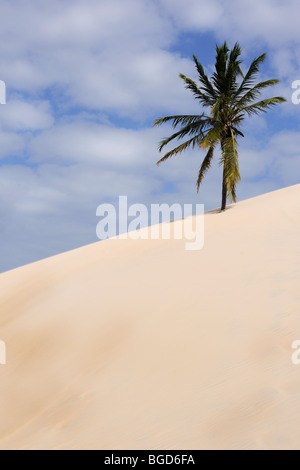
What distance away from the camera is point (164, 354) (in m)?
4.25

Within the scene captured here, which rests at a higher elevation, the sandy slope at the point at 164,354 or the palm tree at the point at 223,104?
the palm tree at the point at 223,104

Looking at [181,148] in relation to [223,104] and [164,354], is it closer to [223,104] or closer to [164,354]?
[223,104]

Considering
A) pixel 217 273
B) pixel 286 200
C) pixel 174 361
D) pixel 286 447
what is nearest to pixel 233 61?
pixel 286 200

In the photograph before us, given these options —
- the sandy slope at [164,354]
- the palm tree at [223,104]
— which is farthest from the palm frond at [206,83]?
the sandy slope at [164,354]

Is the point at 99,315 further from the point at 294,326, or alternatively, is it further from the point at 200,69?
the point at 200,69

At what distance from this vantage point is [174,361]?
4.07 m

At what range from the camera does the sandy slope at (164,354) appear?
3.14m

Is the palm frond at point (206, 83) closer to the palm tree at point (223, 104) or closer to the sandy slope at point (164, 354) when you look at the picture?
the palm tree at point (223, 104)

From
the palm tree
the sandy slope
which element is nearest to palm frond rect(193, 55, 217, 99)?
the palm tree

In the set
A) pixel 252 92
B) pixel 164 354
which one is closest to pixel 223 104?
pixel 252 92

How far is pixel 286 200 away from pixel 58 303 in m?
7.06

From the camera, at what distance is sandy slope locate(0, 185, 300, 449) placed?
3137 mm

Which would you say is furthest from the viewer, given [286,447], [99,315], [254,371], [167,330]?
[99,315]

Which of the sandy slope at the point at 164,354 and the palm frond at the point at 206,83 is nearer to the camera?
the sandy slope at the point at 164,354
